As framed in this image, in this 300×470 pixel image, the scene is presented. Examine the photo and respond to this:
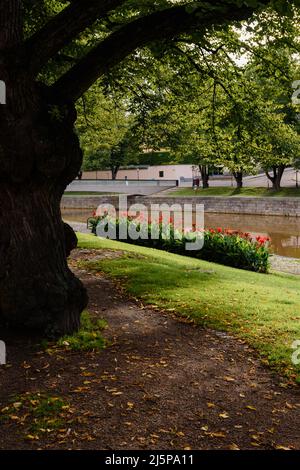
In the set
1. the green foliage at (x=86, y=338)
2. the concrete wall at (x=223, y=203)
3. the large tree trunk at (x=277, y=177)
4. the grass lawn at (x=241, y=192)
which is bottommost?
the green foliage at (x=86, y=338)

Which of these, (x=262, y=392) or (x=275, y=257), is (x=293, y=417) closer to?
(x=262, y=392)

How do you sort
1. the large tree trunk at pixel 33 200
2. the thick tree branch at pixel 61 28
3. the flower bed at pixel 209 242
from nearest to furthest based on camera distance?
the thick tree branch at pixel 61 28 < the large tree trunk at pixel 33 200 < the flower bed at pixel 209 242

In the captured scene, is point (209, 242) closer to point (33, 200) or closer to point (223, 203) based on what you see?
point (33, 200)

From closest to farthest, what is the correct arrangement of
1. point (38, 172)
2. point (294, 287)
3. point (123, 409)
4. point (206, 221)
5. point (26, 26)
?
1. point (123, 409)
2. point (38, 172)
3. point (26, 26)
4. point (294, 287)
5. point (206, 221)

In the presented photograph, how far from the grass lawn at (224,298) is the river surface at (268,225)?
1034cm

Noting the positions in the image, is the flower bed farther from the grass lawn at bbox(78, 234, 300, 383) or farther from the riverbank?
the grass lawn at bbox(78, 234, 300, 383)

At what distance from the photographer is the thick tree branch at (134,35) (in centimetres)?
598

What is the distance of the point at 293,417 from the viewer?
4.71 metres

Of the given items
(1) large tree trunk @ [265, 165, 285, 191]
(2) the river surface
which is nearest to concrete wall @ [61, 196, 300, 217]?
(2) the river surface

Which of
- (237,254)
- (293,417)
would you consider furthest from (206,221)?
(293,417)

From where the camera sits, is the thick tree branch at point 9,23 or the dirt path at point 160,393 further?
the thick tree branch at point 9,23

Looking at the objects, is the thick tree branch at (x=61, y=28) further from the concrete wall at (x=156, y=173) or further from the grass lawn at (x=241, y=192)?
the concrete wall at (x=156, y=173)

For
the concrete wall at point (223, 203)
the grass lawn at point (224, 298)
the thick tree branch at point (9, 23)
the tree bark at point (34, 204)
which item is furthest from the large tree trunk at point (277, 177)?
the thick tree branch at point (9, 23)

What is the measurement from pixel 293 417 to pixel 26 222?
3.67 metres
